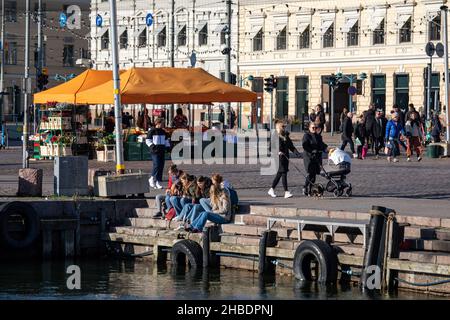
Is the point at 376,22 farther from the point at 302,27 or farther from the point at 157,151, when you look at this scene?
the point at 157,151

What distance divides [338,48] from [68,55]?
3999 cm

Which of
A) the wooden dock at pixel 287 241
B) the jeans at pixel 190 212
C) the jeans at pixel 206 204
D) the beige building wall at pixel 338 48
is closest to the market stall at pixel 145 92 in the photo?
the wooden dock at pixel 287 241

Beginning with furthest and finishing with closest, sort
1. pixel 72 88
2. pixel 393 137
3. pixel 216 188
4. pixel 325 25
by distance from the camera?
pixel 325 25
pixel 72 88
pixel 393 137
pixel 216 188

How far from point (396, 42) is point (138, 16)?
20.3 meters

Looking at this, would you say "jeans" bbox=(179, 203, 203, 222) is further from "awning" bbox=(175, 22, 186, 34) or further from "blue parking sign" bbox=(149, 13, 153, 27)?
"awning" bbox=(175, 22, 186, 34)

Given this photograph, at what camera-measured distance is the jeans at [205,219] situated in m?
25.5

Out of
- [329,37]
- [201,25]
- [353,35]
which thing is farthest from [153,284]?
[201,25]

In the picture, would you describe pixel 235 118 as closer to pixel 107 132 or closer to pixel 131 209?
pixel 107 132

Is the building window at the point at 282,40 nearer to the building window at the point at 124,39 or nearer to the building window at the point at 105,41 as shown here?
the building window at the point at 124,39

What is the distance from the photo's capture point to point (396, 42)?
71.3 m

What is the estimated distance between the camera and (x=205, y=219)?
2544 centimetres

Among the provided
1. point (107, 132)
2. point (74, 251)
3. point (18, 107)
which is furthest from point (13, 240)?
point (18, 107)

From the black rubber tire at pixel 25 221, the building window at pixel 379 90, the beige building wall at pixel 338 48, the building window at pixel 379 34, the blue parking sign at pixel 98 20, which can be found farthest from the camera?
the blue parking sign at pixel 98 20

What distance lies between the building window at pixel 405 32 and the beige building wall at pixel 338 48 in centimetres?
24
